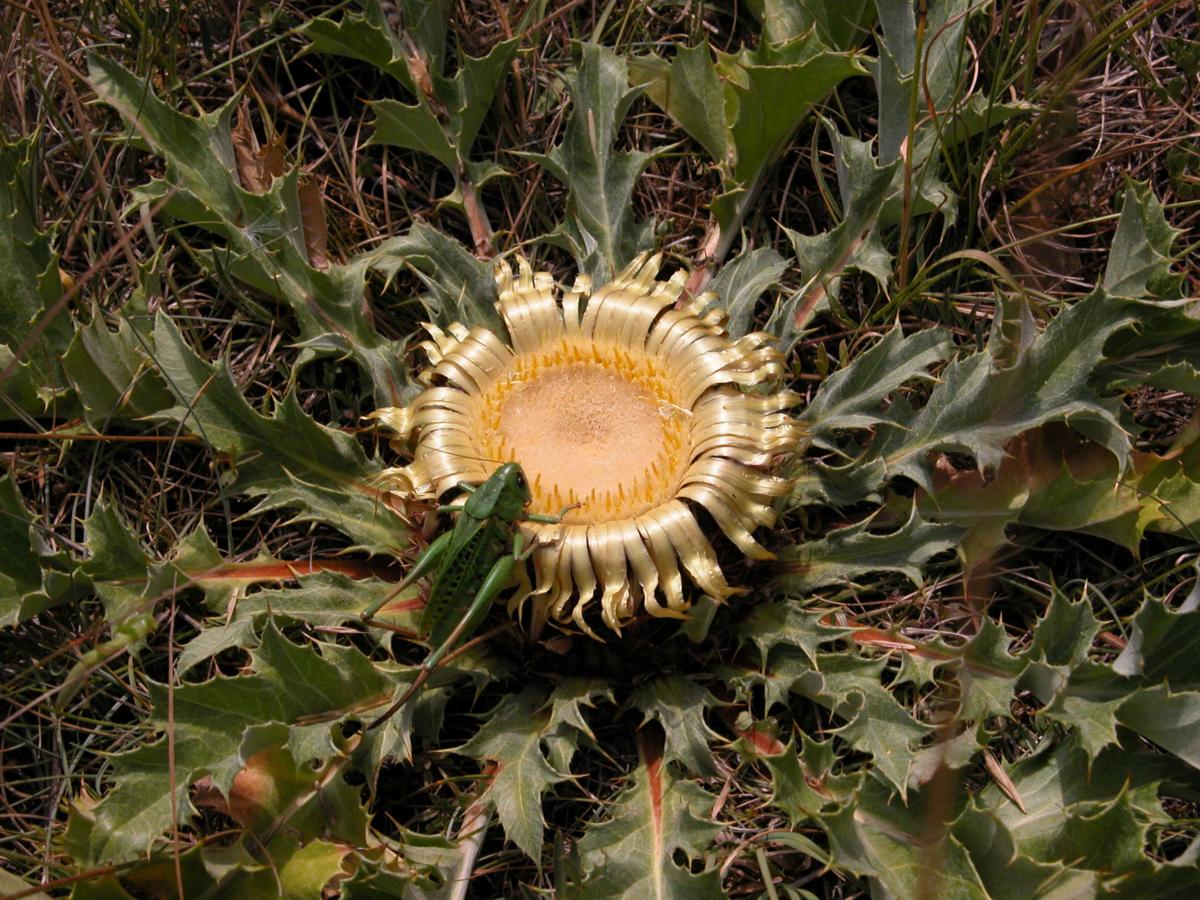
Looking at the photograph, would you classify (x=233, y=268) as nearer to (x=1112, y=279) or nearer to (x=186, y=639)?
(x=186, y=639)

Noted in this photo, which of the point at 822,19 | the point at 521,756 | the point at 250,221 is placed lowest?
the point at 521,756

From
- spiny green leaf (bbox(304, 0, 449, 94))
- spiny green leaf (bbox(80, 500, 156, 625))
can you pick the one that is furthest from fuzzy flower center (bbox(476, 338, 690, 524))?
spiny green leaf (bbox(304, 0, 449, 94))

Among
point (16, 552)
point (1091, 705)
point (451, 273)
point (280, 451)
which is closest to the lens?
point (1091, 705)

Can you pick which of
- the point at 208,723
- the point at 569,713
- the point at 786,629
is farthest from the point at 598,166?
the point at 208,723

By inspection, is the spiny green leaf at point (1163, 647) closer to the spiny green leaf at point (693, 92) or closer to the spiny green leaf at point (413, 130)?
the spiny green leaf at point (693, 92)

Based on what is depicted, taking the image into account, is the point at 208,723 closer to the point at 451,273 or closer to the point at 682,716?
the point at 682,716

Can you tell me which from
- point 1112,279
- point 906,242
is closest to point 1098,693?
point 1112,279

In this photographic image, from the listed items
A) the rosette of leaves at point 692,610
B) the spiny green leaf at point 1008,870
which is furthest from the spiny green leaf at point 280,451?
the spiny green leaf at point 1008,870
